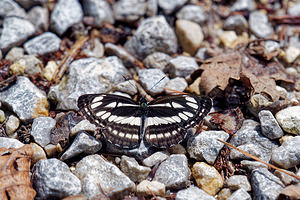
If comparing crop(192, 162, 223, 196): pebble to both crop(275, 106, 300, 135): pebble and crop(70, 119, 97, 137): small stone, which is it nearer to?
crop(275, 106, 300, 135): pebble

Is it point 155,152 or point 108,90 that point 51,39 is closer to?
point 108,90

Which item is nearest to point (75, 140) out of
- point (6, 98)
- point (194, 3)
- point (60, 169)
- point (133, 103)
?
point (60, 169)

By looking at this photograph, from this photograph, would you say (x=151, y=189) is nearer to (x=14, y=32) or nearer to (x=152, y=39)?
(x=152, y=39)

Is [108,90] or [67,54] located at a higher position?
[67,54]

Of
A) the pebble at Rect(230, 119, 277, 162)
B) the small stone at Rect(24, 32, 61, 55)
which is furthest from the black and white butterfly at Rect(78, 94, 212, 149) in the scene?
the small stone at Rect(24, 32, 61, 55)

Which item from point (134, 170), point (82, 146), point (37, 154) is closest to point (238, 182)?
point (134, 170)
